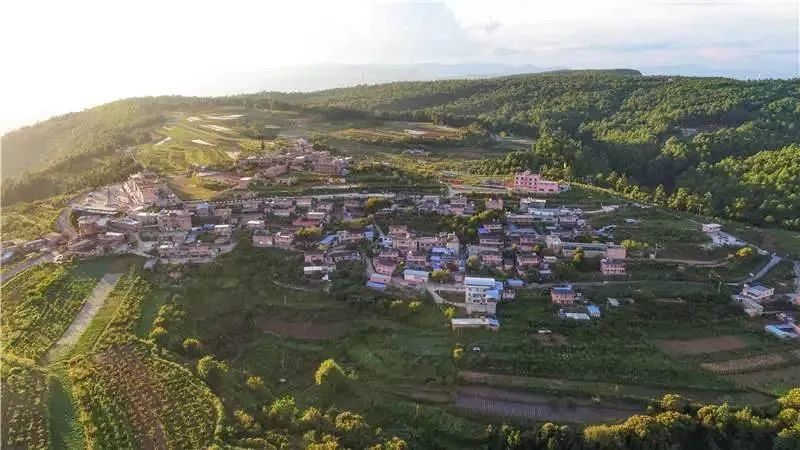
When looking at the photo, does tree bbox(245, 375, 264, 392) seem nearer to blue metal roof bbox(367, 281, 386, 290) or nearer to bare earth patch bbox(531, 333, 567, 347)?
blue metal roof bbox(367, 281, 386, 290)

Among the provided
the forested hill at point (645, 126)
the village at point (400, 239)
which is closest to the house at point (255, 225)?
the village at point (400, 239)

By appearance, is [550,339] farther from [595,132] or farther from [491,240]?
[595,132]

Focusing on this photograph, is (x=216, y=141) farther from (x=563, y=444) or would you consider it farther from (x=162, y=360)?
(x=563, y=444)

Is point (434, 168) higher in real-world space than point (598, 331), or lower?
higher

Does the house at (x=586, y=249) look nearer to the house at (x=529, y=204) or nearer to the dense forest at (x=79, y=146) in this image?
the house at (x=529, y=204)

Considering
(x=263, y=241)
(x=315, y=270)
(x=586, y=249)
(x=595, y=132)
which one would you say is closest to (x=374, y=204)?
(x=263, y=241)

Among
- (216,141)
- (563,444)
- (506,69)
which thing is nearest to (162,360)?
(563,444)
